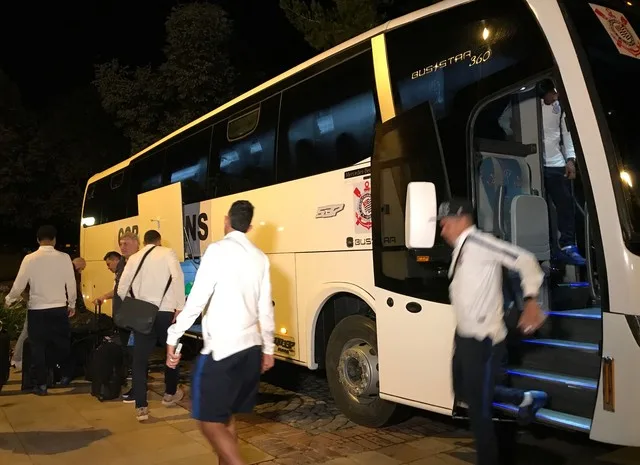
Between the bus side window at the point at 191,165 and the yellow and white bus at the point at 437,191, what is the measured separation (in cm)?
114

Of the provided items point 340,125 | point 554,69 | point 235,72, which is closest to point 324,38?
point 235,72

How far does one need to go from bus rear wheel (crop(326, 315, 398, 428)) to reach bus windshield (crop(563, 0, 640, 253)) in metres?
2.60

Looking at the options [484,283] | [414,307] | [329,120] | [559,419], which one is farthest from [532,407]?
[329,120]

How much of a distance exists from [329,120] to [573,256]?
2.77m

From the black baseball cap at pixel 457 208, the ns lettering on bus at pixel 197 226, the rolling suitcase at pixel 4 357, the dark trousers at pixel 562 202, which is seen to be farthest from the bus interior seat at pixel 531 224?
the rolling suitcase at pixel 4 357

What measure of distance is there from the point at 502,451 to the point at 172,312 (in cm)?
369

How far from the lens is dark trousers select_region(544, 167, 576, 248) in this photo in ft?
19.5

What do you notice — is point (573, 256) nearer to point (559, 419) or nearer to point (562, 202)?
point (562, 202)

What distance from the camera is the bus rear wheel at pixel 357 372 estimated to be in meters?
5.75

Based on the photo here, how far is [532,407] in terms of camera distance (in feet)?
13.9

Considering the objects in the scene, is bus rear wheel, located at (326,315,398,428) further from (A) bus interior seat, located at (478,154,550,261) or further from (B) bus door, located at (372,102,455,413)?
(A) bus interior seat, located at (478,154,550,261)

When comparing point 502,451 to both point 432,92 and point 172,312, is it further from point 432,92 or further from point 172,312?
point 172,312

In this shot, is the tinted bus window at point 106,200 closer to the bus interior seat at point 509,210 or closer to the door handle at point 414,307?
the door handle at point 414,307

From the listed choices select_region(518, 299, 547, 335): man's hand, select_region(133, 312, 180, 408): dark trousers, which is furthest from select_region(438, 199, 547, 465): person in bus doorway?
select_region(133, 312, 180, 408): dark trousers
